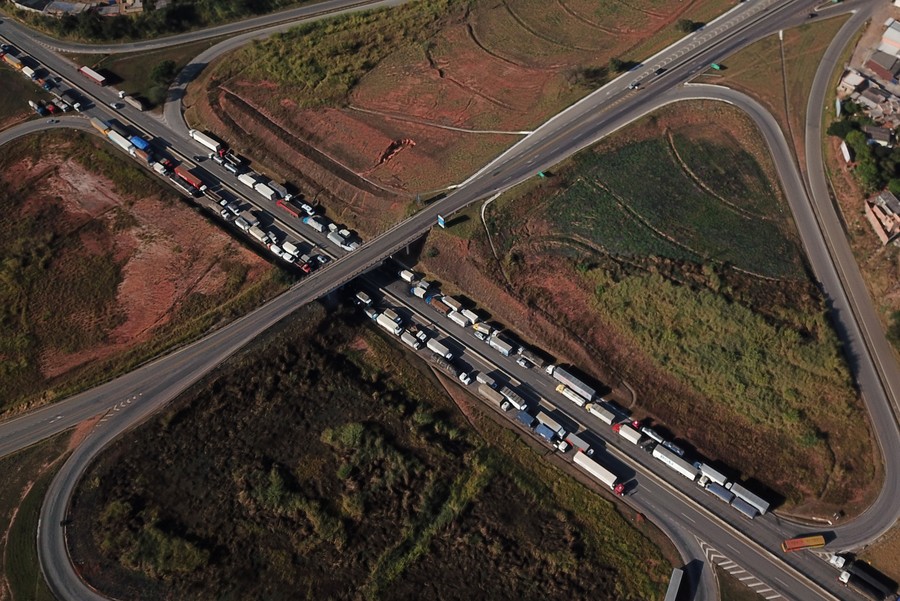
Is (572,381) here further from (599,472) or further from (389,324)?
(389,324)

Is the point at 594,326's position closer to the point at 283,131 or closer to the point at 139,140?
the point at 283,131

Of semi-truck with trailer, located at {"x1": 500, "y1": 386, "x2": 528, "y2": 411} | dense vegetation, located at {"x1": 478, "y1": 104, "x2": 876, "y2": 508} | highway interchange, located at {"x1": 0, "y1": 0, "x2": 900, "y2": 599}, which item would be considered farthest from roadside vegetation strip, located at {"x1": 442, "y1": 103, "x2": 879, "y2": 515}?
semi-truck with trailer, located at {"x1": 500, "y1": 386, "x2": 528, "y2": 411}

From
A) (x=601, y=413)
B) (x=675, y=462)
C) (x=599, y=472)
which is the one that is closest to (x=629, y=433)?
(x=601, y=413)

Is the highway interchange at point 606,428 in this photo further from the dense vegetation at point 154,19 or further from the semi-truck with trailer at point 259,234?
the dense vegetation at point 154,19

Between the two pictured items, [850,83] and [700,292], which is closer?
[700,292]

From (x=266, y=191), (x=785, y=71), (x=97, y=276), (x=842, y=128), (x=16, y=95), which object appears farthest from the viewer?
(x=16, y=95)

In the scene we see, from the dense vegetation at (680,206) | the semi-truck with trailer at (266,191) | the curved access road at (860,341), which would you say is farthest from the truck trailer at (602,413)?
the semi-truck with trailer at (266,191)
